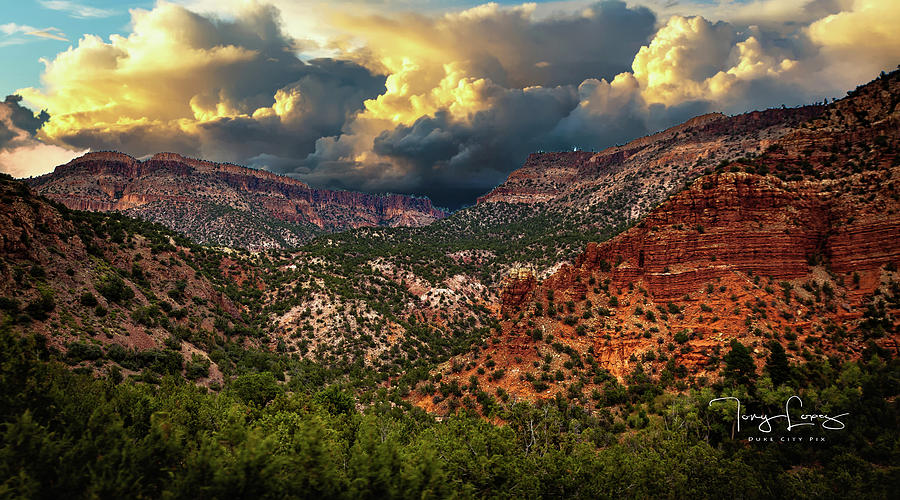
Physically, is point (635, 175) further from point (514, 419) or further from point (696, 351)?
point (514, 419)

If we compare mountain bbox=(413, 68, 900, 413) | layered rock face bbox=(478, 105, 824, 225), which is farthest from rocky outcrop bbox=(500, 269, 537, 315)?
layered rock face bbox=(478, 105, 824, 225)

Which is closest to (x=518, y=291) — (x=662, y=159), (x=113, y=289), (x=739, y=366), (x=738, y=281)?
(x=738, y=281)

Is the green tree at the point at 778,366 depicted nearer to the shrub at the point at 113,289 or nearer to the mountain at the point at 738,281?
the mountain at the point at 738,281

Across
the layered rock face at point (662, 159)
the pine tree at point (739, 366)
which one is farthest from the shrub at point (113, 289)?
the layered rock face at point (662, 159)

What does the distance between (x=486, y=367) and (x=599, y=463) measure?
22.9 m

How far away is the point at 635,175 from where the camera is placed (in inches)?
5664

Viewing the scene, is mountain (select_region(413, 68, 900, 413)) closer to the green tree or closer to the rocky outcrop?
the green tree

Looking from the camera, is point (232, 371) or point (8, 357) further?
point (232, 371)

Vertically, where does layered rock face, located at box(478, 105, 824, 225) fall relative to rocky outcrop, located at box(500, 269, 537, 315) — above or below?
above

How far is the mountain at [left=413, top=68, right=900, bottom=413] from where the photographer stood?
37.4 metres

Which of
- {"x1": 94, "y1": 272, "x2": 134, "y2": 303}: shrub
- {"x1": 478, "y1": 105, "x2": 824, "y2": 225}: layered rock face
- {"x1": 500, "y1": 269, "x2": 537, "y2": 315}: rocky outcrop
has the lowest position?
{"x1": 500, "y1": 269, "x2": 537, "y2": 315}: rocky outcrop

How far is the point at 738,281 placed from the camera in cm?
4116

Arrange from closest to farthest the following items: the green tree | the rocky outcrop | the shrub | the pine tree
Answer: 1. the green tree
2. the pine tree
3. the shrub
4. the rocky outcrop

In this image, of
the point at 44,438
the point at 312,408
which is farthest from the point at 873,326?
the point at 44,438
